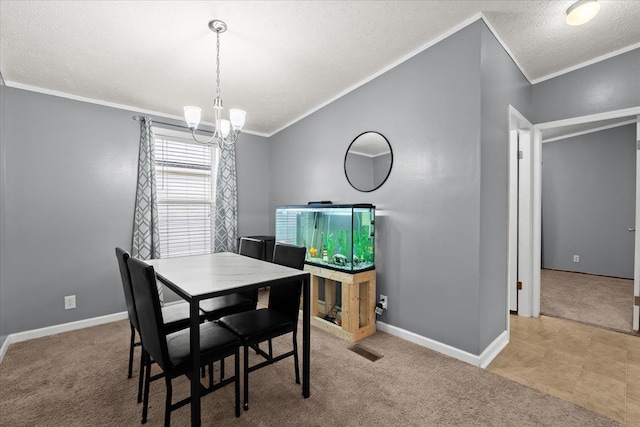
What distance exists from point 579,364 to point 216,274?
2.73m

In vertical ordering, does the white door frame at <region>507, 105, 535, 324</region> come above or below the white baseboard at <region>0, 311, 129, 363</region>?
above

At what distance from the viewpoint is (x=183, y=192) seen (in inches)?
149

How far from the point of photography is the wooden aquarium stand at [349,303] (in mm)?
2555

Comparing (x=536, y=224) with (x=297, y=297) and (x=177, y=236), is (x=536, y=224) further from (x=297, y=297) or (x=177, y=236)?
(x=177, y=236)

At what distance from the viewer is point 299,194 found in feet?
12.8

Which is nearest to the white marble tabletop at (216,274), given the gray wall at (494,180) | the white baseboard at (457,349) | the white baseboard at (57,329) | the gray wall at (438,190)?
the gray wall at (438,190)

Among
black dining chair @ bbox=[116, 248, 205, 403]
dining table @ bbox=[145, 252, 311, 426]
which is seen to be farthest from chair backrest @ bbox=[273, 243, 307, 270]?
black dining chair @ bbox=[116, 248, 205, 403]

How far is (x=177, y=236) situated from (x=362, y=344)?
2648mm

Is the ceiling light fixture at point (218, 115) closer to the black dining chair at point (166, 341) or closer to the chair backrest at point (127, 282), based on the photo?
the chair backrest at point (127, 282)

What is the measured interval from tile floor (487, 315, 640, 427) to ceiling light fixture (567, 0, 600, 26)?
2395 millimetres

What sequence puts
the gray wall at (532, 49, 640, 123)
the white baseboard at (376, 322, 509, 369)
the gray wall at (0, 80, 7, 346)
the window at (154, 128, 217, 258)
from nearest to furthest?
the white baseboard at (376, 322, 509, 369), the gray wall at (532, 49, 640, 123), the gray wall at (0, 80, 7, 346), the window at (154, 128, 217, 258)

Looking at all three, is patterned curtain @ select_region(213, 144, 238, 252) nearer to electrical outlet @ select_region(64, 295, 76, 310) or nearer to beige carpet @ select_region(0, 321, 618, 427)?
electrical outlet @ select_region(64, 295, 76, 310)

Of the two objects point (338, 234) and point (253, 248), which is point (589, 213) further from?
point (253, 248)

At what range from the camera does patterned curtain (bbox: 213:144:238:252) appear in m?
3.92
